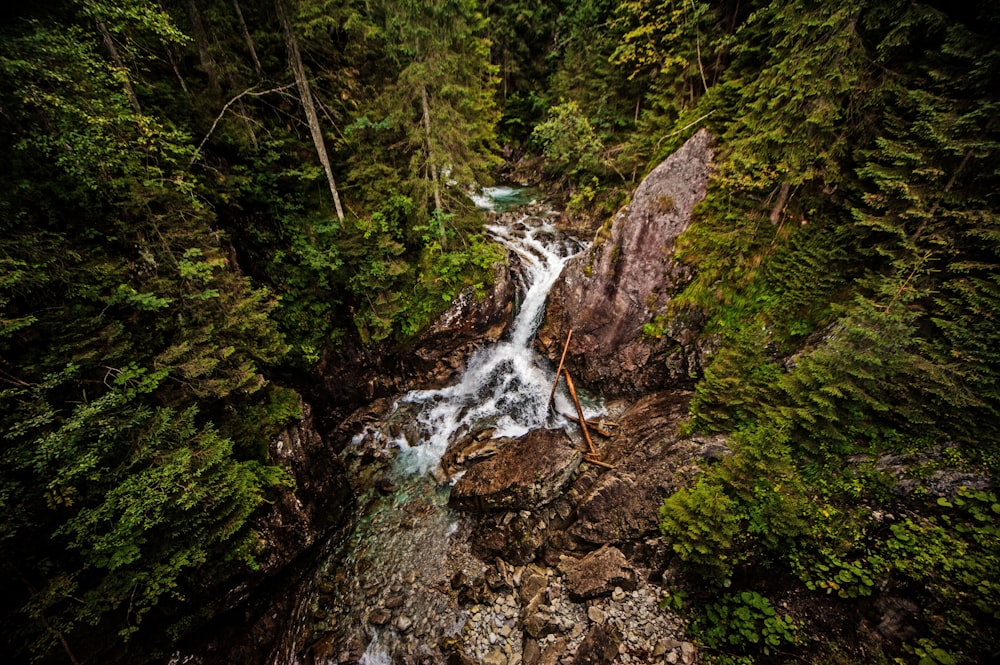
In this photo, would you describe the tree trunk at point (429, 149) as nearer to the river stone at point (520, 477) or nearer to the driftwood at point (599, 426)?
the river stone at point (520, 477)

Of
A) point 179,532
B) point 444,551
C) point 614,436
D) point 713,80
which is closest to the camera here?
point 179,532

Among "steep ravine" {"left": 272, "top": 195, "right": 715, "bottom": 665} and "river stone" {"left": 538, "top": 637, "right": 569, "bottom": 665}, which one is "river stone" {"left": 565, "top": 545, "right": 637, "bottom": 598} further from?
"river stone" {"left": 538, "top": 637, "right": 569, "bottom": 665}

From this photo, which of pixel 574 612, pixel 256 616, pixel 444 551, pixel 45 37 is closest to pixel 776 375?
pixel 574 612

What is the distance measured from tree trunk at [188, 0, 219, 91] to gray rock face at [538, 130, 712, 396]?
40.4 ft

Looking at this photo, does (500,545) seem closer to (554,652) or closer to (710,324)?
(554,652)

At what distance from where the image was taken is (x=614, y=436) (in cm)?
930

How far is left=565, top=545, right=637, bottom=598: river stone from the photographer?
613cm

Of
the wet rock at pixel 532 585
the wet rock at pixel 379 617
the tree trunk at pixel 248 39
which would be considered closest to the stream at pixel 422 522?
the wet rock at pixel 379 617

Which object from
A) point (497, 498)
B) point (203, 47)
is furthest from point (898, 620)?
point (203, 47)

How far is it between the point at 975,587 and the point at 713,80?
1372 centimetres

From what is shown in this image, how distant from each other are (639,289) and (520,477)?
7023 millimetres

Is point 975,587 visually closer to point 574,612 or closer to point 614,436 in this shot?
point 574,612

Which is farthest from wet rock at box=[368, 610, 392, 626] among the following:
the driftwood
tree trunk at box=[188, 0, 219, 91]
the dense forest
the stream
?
tree trunk at box=[188, 0, 219, 91]

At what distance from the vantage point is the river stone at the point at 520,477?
26.3 feet
